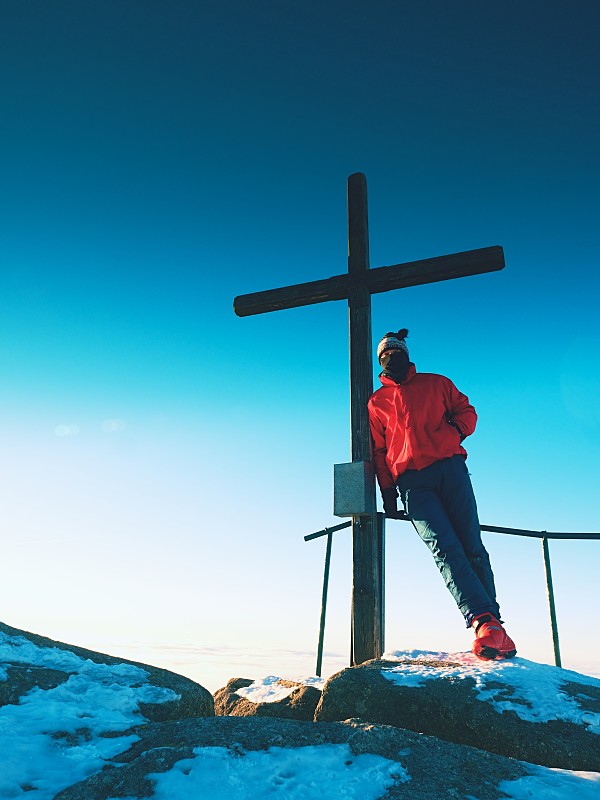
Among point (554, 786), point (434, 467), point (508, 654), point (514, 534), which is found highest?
point (434, 467)

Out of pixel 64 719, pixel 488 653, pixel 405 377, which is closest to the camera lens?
pixel 64 719

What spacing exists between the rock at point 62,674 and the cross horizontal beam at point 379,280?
148 inches

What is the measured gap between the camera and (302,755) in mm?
2723

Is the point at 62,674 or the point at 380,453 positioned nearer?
the point at 62,674

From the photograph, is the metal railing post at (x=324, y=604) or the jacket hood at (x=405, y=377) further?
the metal railing post at (x=324, y=604)

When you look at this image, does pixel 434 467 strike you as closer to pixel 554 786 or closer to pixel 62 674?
pixel 554 786

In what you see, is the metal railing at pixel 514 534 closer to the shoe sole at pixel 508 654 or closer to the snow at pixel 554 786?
the shoe sole at pixel 508 654

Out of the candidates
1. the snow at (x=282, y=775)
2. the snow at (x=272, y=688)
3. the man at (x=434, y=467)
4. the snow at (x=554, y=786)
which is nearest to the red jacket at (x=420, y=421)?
the man at (x=434, y=467)

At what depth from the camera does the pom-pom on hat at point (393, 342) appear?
5.29 m

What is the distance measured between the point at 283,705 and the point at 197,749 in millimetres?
1738

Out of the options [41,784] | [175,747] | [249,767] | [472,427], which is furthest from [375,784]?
[472,427]

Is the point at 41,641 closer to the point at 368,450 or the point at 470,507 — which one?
the point at 368,450

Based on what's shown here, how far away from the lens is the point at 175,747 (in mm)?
2744

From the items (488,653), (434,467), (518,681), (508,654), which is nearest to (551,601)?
(508,654)
